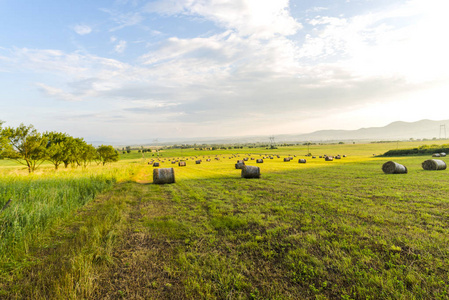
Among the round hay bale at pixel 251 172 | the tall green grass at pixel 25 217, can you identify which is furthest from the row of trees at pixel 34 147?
the round hay bale at pixel 251 172

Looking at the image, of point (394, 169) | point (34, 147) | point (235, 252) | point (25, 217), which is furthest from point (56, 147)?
point (394, 169)

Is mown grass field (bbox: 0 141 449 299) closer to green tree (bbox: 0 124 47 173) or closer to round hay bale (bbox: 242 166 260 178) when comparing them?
round hay bale (bbox: 242 166 260 178)

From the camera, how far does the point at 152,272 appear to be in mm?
5332

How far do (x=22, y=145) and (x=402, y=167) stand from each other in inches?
1983

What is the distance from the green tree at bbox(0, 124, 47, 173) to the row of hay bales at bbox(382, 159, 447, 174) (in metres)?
47.3

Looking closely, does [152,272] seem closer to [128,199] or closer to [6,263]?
[6,263]

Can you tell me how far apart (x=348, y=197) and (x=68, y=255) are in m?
13.7

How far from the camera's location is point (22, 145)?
97.3 feet

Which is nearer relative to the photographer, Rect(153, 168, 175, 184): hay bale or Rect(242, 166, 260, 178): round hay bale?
Rect(153, 168, 175, 184): hay bale

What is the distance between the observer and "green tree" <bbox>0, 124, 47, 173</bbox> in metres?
26.9

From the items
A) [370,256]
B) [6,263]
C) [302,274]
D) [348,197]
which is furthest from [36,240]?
[348,197]

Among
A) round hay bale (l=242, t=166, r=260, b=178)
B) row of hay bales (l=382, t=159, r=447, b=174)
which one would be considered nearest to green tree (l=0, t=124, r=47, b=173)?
round hay bale (l=242, t=166, r=260, b=178)

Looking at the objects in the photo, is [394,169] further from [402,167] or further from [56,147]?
[56,147]

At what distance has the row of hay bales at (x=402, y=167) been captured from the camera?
21.8m
